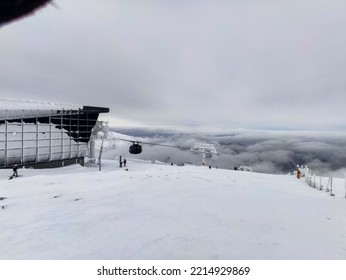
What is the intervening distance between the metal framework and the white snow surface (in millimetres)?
15266

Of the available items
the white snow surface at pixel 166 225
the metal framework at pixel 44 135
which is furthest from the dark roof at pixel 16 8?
the metal framework at pixel 44 135

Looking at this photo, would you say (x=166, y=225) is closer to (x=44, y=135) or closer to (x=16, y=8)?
(x=16, y=8)

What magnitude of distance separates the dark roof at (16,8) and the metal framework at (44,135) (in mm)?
24216

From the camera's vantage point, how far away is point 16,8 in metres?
1.75

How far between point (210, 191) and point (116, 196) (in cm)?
355

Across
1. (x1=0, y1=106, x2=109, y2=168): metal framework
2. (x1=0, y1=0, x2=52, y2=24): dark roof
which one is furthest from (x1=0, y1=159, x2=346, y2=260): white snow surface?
(x1=0, y1=106, x2=109, y2=168): metal framework

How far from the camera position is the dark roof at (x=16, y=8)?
1680 mm

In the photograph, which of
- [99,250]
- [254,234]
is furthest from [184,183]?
[99,250]

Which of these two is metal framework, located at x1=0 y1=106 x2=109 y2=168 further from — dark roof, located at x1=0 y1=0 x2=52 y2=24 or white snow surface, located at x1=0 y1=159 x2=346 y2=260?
dark roof, located at x1=0 y1=0 x2=52 y2=24

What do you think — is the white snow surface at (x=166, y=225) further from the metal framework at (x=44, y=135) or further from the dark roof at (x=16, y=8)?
the metal framework at (x=44, y=135)

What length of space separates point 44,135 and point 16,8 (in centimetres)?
2662
